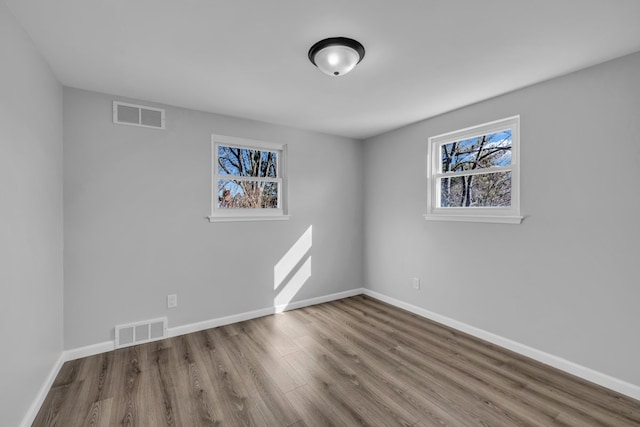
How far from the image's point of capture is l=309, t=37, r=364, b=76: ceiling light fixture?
184cm

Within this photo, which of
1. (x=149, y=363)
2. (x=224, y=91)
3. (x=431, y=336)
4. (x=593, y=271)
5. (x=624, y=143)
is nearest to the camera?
(x=624, y=143)

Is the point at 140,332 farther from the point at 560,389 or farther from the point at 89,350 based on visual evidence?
the point at 560,389

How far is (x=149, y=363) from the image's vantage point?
2449mm

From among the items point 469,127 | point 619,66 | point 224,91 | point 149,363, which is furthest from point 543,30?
point 149,363

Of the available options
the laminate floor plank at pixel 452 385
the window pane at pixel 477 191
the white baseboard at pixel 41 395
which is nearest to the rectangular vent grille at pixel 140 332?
the white baseboard at pixel 41 395

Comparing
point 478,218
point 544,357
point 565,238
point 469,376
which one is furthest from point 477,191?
point 469,376

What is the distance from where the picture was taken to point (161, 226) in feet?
9.52

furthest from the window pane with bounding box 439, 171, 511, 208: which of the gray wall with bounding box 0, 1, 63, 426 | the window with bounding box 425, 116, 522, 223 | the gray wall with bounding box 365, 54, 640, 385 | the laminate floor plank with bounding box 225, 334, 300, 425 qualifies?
the gray wall with bounding box 0, 1, 63, 426

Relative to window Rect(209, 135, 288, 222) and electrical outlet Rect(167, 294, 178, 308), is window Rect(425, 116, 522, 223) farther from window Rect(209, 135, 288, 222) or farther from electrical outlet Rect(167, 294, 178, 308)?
electrical outlet Rect(167, 294, 178, 308)

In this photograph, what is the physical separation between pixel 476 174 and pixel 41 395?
4096 mm

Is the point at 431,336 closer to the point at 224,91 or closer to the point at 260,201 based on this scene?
the point at 260,201

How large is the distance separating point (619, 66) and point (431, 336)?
2.71 m

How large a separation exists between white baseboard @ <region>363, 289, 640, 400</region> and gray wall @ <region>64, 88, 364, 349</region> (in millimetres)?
1661

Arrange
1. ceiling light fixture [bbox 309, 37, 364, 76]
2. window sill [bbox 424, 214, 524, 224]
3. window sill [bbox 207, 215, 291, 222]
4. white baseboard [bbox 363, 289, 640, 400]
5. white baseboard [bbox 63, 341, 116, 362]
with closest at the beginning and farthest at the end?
ceiling light fixture [bbox 309, 37, 364, 76] < white baseboard [bbox 363, 289, 640, 400] < white baseboard [bbox 63, 341, 116, 362] < window sill [bbox 424, 214, 524, 224] < window sill [bbox 207, 215, 291, 222]
